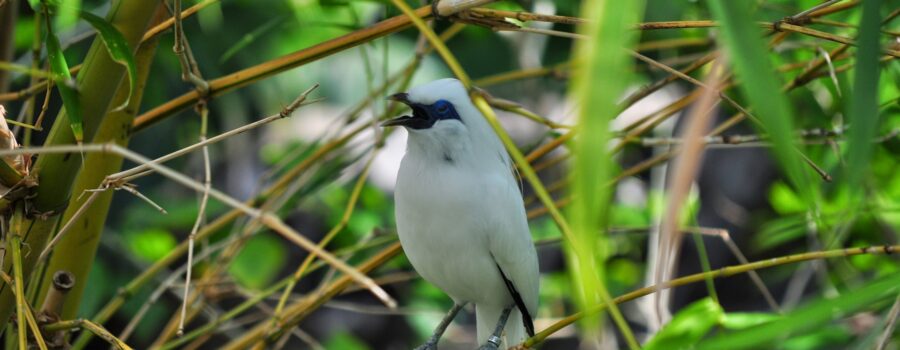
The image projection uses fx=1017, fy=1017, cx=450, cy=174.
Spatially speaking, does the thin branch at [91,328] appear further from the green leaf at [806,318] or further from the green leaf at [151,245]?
the green leaf at [151,245]

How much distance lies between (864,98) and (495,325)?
116cm

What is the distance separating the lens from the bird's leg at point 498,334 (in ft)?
5.15

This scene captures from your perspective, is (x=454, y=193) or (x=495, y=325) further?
(x=495, y=325)

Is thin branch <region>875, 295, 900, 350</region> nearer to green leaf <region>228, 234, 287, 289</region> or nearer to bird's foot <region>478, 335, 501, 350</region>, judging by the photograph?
bird's foot <region>478, 335, 501, 350</region>

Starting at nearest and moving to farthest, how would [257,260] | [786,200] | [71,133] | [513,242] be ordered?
[71,133] < [513,242] < [786,200] < [257,260]

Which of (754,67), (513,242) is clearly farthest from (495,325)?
(754,67)

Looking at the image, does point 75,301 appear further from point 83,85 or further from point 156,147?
point 156,147

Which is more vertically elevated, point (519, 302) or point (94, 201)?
point (94, 201)

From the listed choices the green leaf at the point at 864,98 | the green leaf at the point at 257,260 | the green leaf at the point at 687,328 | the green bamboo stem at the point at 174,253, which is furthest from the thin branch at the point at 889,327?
the green leaf at the point at 257,260

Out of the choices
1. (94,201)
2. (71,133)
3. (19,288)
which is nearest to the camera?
(19,288)

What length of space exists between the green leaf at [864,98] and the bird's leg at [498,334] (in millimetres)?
1015

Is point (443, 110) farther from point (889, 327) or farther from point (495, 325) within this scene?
point (889, 327)

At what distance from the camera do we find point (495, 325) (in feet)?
5.58

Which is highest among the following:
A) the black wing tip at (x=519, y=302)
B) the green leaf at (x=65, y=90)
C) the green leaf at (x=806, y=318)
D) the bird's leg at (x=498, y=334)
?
the green leaf at (x=65, y=90)
